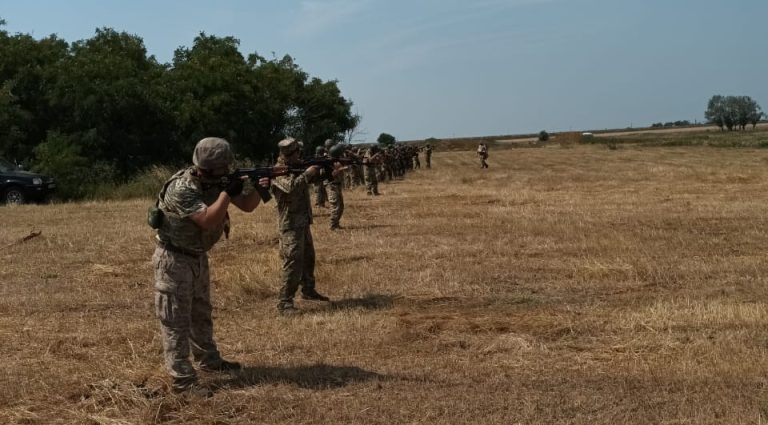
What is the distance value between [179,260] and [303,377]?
47.5 inches

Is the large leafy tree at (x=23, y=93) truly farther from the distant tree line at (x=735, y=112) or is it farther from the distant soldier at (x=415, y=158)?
the distant tree line at (x=735, y=112)

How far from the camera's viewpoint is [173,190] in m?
4.96

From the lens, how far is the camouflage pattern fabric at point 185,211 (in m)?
4.89

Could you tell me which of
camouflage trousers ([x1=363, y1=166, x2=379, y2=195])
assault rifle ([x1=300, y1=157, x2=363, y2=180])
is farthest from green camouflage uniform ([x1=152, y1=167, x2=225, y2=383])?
camouflage trousers ([x1=363, y1=166, x2=379, y2=195])

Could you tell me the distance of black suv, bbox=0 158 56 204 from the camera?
21656 millimetres

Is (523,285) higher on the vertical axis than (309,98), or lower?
lower

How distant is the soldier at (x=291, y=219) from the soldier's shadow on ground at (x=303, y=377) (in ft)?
6.08

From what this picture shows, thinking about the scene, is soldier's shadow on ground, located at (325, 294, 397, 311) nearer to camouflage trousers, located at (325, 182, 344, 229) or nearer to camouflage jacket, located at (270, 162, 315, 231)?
camouflage jacket, located at (270, 162, 315, 231)

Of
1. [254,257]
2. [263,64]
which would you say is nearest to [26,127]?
[263,64]

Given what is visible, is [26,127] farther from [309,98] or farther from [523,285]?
[523,285]

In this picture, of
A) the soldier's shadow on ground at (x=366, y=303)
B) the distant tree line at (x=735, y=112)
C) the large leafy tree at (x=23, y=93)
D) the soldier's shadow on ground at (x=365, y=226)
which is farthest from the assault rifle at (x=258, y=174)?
the distant tree line at (x=735, y=112)

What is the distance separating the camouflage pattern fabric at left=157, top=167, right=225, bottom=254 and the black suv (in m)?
18.9

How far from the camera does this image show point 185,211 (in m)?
4.88

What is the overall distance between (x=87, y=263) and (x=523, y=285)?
619cm
